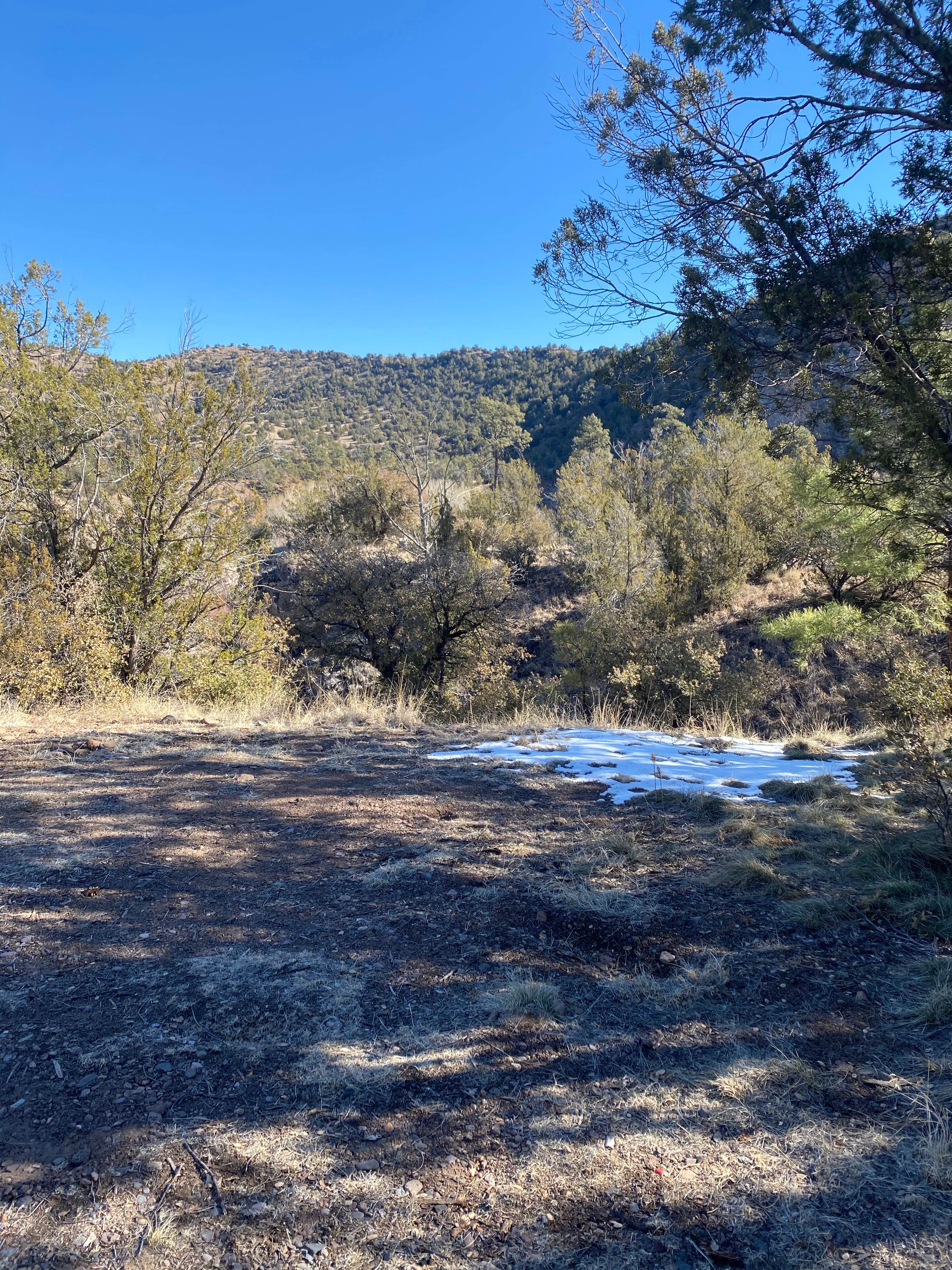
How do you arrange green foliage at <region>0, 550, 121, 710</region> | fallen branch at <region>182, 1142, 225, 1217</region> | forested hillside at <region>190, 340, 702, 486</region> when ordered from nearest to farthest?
1. fallen branch at <region>182, 1142, 225, 1217</region>
2. green foliage at <region>0, 550, 121, 710</region>
3. forested hillside at <region>190, 340, 702, 486</region>

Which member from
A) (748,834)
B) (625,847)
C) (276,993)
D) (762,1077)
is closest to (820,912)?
(748,834)

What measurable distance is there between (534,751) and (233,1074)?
4.46m

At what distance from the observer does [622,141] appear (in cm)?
495

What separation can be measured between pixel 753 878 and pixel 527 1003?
1.59 m

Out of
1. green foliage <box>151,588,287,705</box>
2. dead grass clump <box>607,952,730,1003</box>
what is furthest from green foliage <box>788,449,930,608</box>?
green foliage <box>151,588,287,705</box>

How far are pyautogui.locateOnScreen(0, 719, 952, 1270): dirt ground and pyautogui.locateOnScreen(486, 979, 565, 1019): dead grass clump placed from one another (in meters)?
0.01

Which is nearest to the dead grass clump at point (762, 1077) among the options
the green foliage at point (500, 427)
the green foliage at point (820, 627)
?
the green foliage at point (820, 627)

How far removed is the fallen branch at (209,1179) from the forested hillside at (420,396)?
3116cm

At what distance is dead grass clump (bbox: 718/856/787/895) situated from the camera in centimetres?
352

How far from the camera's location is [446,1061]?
2316mm

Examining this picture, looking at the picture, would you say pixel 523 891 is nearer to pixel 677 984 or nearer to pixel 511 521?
pixel 677 984

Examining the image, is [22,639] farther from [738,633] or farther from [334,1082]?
[738,633]

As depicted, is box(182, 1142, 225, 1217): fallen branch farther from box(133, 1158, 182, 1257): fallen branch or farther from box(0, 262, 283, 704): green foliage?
box(0, 262, 283, 704): green foliage

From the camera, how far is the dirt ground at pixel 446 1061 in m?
1.69
